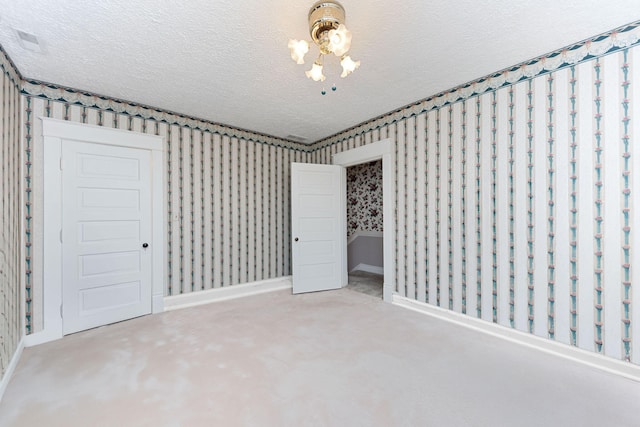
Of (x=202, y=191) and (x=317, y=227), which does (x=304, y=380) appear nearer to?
(x=317, y=227)

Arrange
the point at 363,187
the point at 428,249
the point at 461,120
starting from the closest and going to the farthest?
the point at 461,120 → the point at 428,249 → the point at 363,187

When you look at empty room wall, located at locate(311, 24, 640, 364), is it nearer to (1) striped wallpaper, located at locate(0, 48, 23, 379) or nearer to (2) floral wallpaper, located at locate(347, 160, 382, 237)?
(2) floral wallpaper, located at locate(347, 160, 382, 237)

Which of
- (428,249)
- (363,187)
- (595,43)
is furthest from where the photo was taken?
(363,187)

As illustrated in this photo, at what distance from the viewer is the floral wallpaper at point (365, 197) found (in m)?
5.65

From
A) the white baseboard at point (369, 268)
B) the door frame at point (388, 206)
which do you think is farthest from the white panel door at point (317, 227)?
the white baseboard at point (369, 268)

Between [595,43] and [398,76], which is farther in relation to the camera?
[398,76]

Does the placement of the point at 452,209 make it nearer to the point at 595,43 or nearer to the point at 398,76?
the point at 398,76

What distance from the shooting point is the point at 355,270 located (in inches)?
236

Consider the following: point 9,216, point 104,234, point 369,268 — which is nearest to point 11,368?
point 9,216

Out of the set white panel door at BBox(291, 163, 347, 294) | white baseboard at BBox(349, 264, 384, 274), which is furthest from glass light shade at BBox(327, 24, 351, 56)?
white baseboard at BBox(349, 264, 384, 274)

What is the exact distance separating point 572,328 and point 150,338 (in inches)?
146

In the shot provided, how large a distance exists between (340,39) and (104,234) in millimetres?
3129

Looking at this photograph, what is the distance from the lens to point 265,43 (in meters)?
2.07

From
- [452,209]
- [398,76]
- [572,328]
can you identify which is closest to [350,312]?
[452,209]
